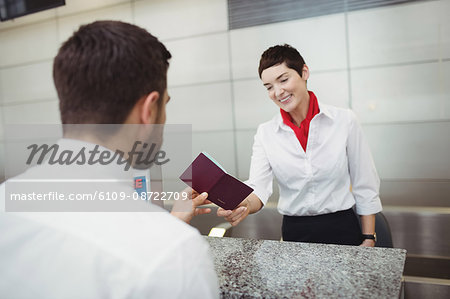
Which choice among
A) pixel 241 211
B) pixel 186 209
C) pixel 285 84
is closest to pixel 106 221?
pixel 186 209

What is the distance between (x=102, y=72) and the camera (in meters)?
0.75

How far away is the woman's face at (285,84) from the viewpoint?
1714 millimetres

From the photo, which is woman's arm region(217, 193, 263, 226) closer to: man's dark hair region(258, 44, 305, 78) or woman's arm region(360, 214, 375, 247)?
woman's arm region(360, 214, 375, 247)

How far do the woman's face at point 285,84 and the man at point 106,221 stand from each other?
96cm

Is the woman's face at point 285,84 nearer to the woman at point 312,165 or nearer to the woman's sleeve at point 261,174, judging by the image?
the woman at point 312,165

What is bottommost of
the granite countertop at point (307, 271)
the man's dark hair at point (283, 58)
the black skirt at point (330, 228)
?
the black skirt at point (330, 228)

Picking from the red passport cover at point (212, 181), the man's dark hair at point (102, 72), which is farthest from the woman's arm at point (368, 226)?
the man's dark hair at point (102, 72)

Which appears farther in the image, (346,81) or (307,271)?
(346,81)

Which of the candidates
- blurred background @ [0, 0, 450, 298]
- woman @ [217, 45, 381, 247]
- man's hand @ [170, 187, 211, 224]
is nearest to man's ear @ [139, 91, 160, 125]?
man's hand @ [170, 187, 211, 224]

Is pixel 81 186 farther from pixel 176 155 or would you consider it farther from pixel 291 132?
pixel 176 155

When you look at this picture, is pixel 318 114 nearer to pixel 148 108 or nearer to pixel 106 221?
pixel 148 108

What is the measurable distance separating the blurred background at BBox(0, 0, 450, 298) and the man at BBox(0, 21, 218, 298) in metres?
1.97

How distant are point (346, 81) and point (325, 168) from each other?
130 centimetres

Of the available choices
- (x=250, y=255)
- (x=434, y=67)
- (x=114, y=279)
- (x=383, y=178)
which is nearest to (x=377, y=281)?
(x=250, y=255)
